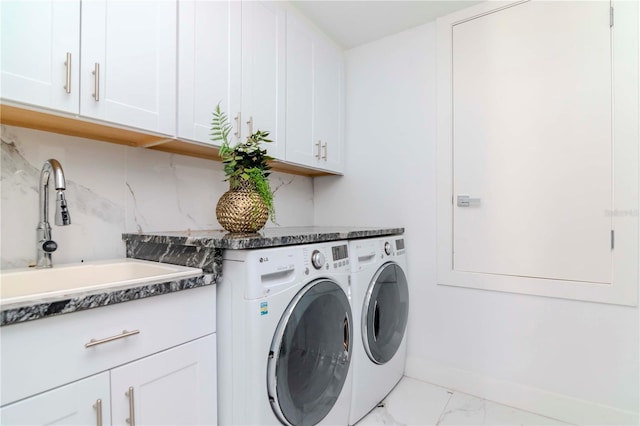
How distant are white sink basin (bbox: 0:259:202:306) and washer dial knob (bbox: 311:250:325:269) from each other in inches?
17.2

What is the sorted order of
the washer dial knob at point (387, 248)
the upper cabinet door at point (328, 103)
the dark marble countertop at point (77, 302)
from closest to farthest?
the dark marble countertop at point (77, 302) → the washer dial knob at point (387, 248) → the upper cabinet door at point (328, 103)

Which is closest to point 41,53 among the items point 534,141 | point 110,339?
point 110,339

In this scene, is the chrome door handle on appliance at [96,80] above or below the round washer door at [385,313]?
above

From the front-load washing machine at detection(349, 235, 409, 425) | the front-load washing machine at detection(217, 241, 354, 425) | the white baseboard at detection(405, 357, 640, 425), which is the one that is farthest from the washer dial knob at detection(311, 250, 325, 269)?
the white baseboard at detection(405, 357, 640, 425)

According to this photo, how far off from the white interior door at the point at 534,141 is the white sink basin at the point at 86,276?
5.51 feet

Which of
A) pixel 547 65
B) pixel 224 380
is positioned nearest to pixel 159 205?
pixel 224 380

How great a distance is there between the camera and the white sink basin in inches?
39.1

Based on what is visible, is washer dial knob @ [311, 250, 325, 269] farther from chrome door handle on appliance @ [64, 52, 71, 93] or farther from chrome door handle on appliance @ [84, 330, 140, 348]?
chrome door handle on appliance @ [64, 52, 71, 93]

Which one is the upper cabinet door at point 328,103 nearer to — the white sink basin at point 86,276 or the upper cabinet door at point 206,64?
the upper cabinet door at point 206,64

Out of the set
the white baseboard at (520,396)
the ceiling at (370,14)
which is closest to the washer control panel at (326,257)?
the white baseboard at (520,396)

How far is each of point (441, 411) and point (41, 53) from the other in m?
2.33

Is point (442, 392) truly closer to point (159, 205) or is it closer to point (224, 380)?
point (224, 380)

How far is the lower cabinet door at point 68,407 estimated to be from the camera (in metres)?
0.70

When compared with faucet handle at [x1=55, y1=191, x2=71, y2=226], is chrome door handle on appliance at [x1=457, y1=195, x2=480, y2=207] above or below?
above
